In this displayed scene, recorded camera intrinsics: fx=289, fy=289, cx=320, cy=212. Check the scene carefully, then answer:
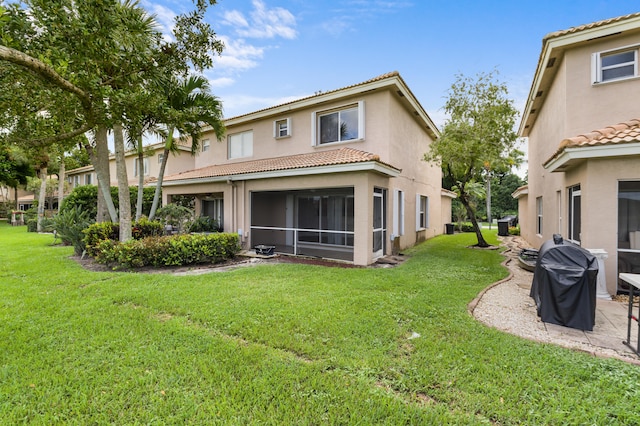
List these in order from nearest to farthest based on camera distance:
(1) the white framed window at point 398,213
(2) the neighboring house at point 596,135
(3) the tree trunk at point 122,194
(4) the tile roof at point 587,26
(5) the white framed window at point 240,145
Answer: (2) the neighboring house at point 596,135 → (4) the tile roof at point 587,26 → (3) the tree trunk at point 122,194 → (1) the white framed window at point 398,213 → (5) the white framed window at point 240,145

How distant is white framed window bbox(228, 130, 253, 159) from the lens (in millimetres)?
16109

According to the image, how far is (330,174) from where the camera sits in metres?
10.7

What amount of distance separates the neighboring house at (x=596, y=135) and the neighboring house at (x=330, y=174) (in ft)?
16.6

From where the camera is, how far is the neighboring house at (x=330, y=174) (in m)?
10.7

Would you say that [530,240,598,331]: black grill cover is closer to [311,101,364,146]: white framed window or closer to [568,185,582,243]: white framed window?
[568,185,582,243]: white framed window

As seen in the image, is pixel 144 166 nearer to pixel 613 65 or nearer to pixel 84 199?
pixel 84 199

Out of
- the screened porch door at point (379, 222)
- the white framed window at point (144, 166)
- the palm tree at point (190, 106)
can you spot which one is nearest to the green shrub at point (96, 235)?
the palm tree at point (190, 106)

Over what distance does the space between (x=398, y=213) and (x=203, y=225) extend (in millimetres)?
9910

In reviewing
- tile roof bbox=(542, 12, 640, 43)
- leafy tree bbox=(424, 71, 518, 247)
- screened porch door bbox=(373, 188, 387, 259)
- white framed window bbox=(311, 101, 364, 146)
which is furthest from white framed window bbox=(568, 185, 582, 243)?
white framed window bbox=(311, 101, 364, 146)

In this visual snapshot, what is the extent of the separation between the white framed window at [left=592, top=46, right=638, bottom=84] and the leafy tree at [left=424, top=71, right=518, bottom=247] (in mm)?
4998

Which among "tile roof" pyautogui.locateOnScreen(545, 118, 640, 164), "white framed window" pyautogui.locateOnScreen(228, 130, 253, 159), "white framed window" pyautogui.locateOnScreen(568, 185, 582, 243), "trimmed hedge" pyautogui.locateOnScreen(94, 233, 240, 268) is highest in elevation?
"white framed window" pyautogui.locateOnScreen(228, 130, 253, 159)

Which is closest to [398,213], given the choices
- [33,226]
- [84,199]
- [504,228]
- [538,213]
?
[538,213]

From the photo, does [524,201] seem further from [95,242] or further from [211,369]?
[95,242]

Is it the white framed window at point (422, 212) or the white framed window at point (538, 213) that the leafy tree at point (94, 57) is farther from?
the white framed window at point (538, 213)
